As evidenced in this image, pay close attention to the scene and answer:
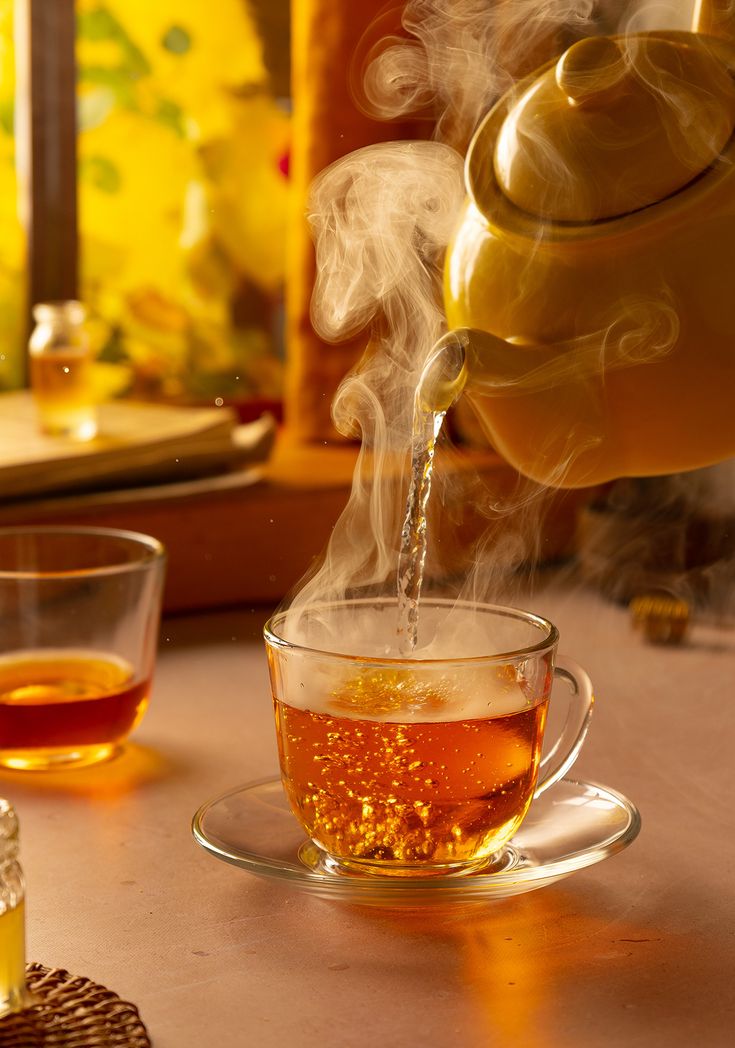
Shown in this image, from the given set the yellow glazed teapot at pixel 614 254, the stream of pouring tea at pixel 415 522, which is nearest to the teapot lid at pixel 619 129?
the yellow glazed teapot at pixel 614 254

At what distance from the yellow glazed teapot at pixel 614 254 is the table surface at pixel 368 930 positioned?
0.23 m

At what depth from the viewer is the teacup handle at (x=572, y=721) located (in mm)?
763

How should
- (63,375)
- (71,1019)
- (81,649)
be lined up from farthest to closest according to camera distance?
(63,375), (81,649), (71,1019)

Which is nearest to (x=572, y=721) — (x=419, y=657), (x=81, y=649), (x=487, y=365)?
(x=419, y=657)

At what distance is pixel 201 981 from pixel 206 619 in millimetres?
695

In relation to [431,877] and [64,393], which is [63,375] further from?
[431,877]

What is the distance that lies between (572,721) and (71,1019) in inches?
12.3

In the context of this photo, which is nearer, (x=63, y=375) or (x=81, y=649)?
(x=81, y=649)

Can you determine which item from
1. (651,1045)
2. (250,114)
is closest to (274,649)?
(651,1045)

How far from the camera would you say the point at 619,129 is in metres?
0.63

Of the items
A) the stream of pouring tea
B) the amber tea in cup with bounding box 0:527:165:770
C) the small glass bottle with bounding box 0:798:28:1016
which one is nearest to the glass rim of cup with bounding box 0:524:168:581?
the amber tea in cup with bounding box 0:527:165:770

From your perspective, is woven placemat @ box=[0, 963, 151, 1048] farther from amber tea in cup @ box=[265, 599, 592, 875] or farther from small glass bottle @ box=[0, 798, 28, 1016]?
amber tea in cup @ box=[265, 599, 592, 875]

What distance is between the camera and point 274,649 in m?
0.70

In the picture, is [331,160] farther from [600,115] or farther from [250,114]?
[600,115]
